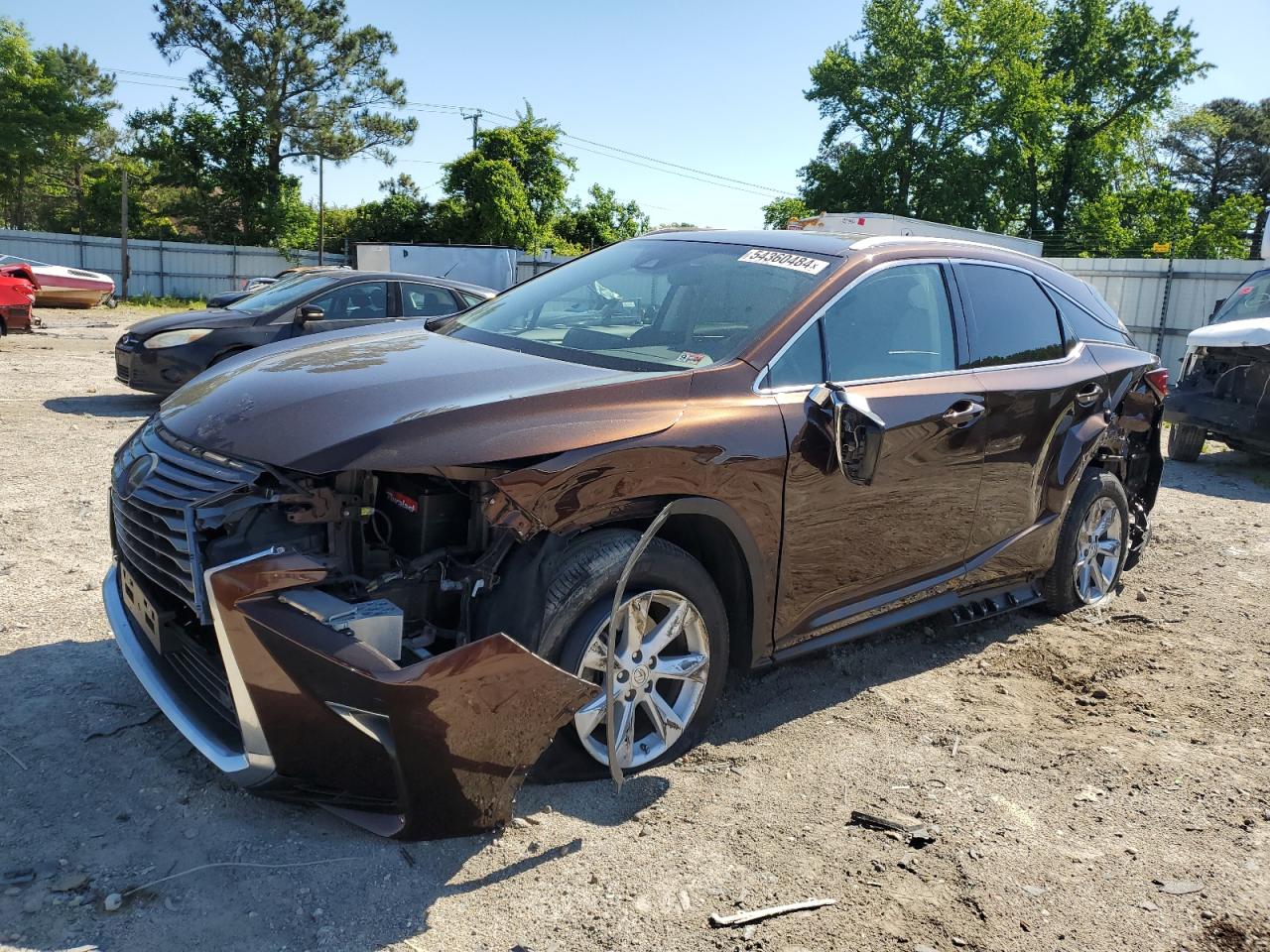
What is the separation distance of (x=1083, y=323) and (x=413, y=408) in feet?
12.4

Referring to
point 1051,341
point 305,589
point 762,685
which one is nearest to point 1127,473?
point 1051,341

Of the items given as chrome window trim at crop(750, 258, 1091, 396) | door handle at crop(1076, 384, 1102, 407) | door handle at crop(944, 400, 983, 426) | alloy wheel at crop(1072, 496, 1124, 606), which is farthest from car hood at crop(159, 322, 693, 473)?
alloy wheel at crop(1072, 496, 1124, 606)

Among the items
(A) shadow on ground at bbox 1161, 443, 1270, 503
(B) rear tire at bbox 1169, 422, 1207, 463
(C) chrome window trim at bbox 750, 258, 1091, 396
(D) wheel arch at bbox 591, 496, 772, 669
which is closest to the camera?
(D) wheel arch at bbox 591, 496, 772, 669

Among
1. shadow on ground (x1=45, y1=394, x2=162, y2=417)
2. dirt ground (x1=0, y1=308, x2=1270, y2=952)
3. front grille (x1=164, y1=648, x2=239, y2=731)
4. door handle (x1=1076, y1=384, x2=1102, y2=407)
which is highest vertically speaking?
door handle (x1=1076, y1=384, x2=1102, y2=407)

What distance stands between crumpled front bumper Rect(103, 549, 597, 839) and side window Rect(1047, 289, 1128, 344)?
3.54m

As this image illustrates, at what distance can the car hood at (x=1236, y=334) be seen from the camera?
948 centimetres

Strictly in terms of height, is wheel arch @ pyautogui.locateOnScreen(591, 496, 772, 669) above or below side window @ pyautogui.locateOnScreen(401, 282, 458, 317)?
below

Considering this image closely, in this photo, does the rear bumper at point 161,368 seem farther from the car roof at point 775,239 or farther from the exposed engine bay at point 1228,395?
the exposed engine bay at point 1228,395

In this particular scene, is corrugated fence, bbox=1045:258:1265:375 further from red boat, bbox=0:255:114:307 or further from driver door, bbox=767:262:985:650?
red boat, bbox=0:255:114:307

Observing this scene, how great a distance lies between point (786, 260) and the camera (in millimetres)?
3982

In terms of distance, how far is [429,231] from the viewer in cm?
3950

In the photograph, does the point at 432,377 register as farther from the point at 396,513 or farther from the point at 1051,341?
the point at 1051,341

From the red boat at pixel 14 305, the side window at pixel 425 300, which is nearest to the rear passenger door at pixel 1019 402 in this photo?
the side window at pixel 425 300

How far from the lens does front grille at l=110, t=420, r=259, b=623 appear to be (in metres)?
2.79
